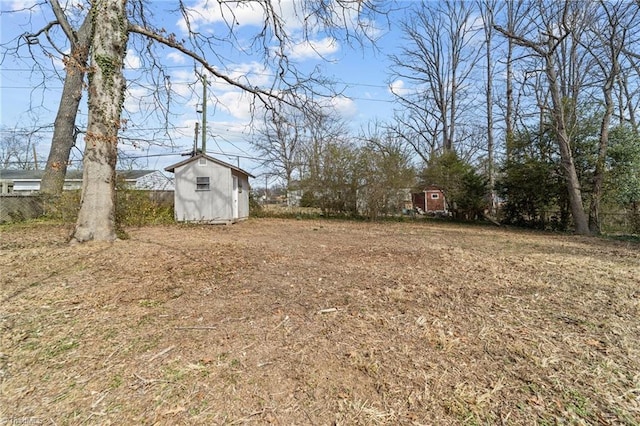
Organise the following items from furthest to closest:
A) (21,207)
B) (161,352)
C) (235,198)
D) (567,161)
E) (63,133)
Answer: (235,198), (567,161), (63,133), (21,207), (161,352)

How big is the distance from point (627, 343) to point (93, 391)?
12.2 feet

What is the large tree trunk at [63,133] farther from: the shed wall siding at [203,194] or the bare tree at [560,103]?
the bare tree at [560,103]

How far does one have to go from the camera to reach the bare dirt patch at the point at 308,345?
162 cm

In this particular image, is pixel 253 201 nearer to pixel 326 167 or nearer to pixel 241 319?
pixel 326 167

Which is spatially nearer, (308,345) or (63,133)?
(308,345)

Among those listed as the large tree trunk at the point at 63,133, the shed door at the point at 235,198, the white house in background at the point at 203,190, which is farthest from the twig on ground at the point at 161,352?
the large tree trunk at the point at 63,133

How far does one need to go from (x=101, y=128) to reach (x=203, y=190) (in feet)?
21.3

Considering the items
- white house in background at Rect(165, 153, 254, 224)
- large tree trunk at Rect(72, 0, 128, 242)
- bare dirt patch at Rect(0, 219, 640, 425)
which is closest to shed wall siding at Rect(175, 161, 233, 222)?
white house in background at Rect(165, 153, 254, 224)

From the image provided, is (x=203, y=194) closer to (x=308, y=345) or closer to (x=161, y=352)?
(x=161, y=352)

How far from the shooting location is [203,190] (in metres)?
11.4

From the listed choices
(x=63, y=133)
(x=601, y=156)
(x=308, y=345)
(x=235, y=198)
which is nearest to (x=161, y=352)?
(x=308, y=345)

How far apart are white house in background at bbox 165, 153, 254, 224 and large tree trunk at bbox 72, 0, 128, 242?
625 centimetres

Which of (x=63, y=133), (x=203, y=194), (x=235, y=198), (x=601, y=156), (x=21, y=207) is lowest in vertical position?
(x=21, y=207)

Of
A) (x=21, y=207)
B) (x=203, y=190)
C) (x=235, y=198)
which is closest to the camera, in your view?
(x=21, y=207)
